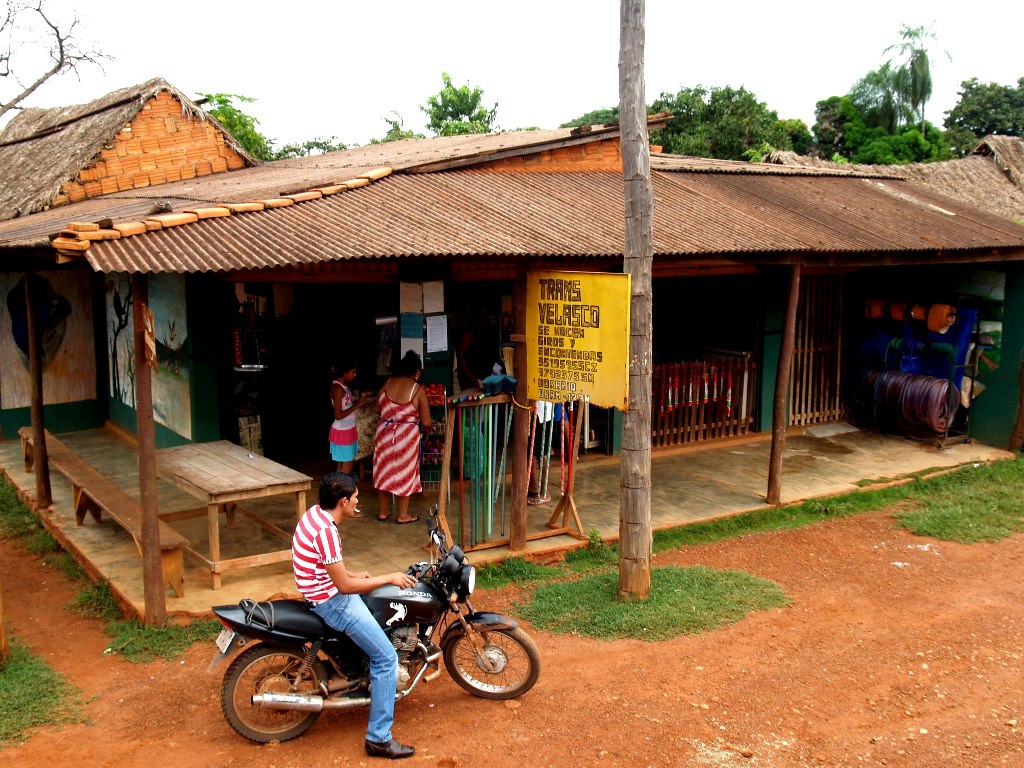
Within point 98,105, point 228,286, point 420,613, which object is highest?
point 98,105

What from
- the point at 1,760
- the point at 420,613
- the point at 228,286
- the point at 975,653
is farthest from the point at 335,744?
the point at 228,286

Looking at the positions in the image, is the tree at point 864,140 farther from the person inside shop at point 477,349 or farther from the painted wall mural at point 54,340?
the painted wall mural at point 54,340

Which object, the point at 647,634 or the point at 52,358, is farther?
the point at 52,358

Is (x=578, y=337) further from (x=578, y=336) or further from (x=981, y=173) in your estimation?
(x=981, y=173)

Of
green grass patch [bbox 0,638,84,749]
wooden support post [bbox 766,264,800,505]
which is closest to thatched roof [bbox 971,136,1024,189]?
wooden support post [bbox 766,264,800,505]

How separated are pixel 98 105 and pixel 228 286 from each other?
251 inches

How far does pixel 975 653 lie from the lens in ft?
19.2

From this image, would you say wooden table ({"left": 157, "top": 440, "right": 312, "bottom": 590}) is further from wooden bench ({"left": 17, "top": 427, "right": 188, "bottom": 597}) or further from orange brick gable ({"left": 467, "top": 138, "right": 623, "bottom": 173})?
orange brick gable ({"left": 467, "top": 138, "right": 623, "bottom": 173})

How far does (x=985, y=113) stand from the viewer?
41.0 metres

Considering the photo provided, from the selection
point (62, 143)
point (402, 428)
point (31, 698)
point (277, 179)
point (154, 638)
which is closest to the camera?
point (31, 698)

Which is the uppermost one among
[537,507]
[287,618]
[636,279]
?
[636,279]

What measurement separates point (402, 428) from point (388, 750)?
11.4 ft

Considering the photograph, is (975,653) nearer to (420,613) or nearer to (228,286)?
(420,613)

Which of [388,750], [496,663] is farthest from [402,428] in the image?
[388,750]
